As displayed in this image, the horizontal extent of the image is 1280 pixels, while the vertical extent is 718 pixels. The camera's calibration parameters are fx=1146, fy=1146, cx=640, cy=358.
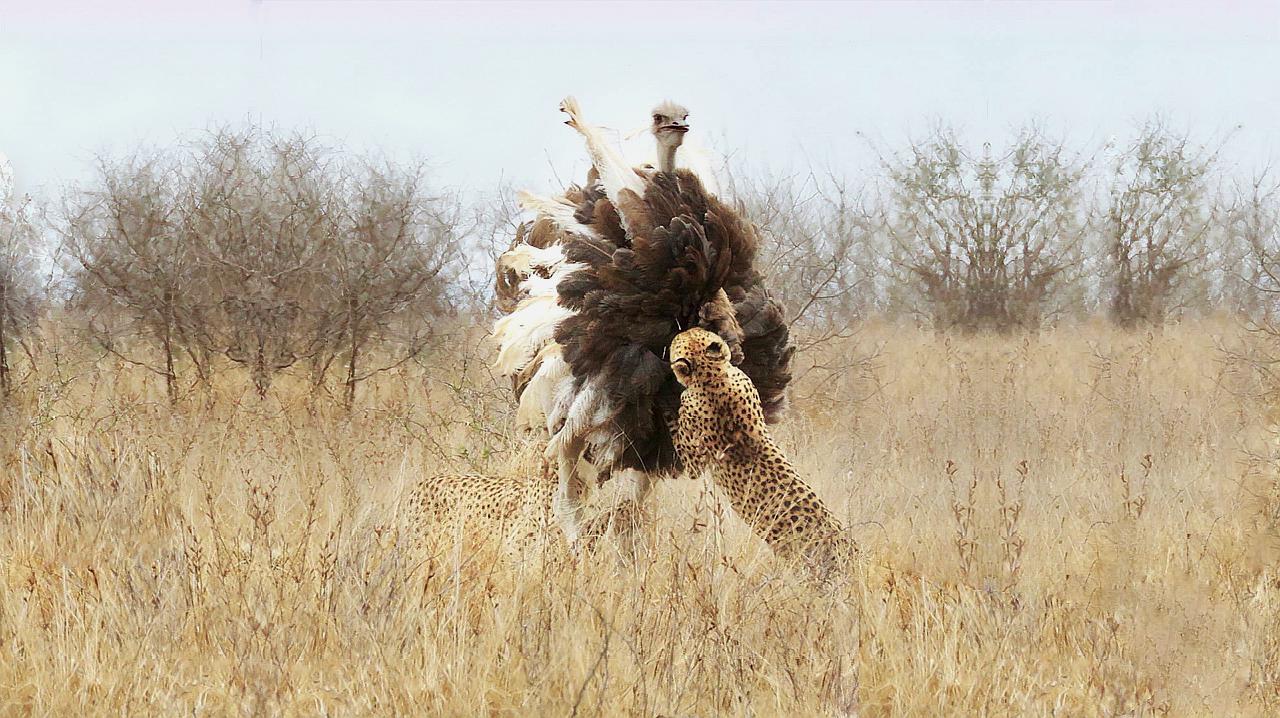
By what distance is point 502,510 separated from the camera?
16.5 feet

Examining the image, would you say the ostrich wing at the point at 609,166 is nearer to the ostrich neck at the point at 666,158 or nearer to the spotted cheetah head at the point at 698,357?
the ostrich neck at the point at 666,158

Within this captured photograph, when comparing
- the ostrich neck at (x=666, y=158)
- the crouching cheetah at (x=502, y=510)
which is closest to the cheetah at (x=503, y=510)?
the crouching cheetah at (x=502, y=510)

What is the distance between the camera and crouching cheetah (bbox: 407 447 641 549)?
4.59 metres

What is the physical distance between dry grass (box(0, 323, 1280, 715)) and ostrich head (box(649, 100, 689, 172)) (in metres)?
1.40

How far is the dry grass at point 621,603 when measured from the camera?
3424mm

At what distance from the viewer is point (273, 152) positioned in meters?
10.5

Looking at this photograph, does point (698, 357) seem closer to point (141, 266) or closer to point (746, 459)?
point (746, 459)

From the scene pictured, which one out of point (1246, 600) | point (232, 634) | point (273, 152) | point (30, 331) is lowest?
point (1246, 600)

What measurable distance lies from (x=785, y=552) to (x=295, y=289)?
708 cm

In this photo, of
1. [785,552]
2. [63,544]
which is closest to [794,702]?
[785,552]

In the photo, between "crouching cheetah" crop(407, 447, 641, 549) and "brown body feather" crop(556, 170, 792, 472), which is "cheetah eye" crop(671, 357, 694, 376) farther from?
"crouching cheetah" crop(407, 447, 641, 549)

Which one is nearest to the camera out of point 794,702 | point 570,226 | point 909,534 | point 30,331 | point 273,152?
point 794,702

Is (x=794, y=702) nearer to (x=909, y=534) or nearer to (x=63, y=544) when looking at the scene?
(x=909, y=534)

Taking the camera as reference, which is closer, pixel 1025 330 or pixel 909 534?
pixel 909 534
